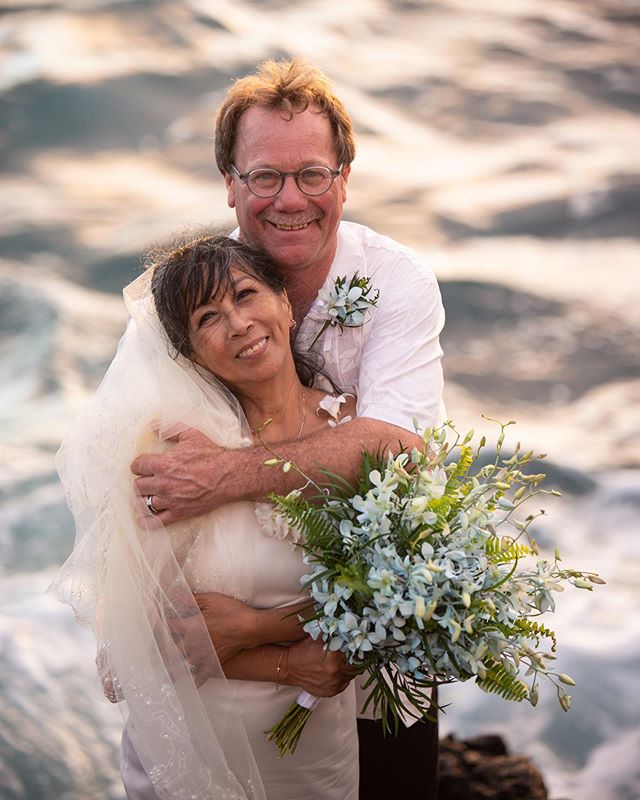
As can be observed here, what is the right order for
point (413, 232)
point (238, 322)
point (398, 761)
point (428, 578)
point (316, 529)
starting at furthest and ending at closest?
point (413, 232) < point (398, 761) < point (238, 322) < point (316, 529) < point (428, 578)

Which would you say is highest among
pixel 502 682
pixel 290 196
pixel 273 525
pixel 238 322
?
pixel 290 196

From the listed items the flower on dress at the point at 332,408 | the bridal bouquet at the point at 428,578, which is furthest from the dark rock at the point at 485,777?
the flower on dress at the point at 332,408

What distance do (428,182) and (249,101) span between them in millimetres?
8003

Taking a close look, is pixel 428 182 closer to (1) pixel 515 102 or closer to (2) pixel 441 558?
(1) pixel 515 102

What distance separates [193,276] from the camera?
9.24 feet

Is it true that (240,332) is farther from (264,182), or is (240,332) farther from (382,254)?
(382,254)

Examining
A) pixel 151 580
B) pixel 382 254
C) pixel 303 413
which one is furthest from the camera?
pixel 382 254

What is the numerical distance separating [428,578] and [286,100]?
161 cm

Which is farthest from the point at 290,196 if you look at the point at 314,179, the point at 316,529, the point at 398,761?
the point at 398,761

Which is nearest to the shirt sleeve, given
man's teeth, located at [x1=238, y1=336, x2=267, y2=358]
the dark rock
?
man's teeth, located at [x1=238, y1=336, x2=267, y2=358]

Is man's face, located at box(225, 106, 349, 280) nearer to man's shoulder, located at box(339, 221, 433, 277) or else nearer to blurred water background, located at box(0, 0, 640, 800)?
man's shoulder, located at box(339, 221, 433, 277)

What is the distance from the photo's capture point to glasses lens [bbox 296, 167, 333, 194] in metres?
3.23

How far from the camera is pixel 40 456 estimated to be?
787cm

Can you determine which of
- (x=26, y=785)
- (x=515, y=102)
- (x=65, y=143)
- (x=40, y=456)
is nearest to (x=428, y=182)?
(x=515, y=102)
